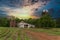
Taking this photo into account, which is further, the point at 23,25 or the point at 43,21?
the point at 43,21

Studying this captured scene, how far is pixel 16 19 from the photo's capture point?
1495 centimetres

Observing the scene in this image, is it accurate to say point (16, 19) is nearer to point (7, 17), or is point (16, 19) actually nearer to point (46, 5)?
point (7, 17)

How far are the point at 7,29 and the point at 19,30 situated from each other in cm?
98

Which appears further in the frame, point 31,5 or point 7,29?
point 31,5

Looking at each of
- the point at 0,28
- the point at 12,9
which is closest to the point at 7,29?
the point at 0,28

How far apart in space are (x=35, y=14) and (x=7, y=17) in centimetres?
237

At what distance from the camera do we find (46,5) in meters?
15.1

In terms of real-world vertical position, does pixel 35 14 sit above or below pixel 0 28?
above

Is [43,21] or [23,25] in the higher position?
[43,21]

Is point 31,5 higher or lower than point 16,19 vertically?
higher

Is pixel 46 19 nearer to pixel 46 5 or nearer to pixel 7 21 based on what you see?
pixel 46 5

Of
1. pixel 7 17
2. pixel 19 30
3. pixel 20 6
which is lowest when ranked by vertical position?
pixel 19 30

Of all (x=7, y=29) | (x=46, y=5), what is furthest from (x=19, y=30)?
(x=46, y=5)

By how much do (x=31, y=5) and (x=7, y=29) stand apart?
298 cm
